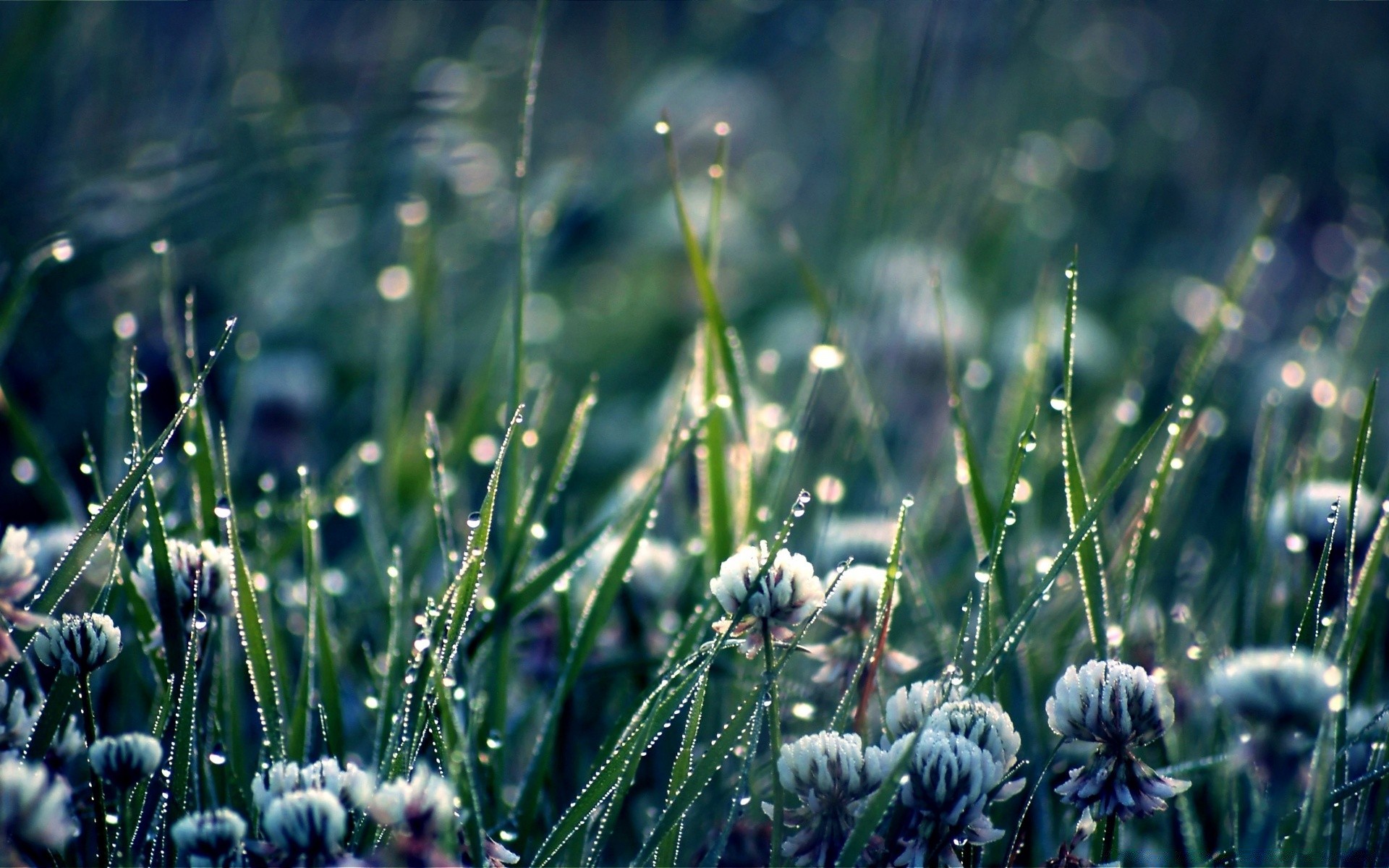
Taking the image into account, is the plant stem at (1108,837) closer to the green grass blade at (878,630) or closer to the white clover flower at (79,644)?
the green grass blade at (878,630)

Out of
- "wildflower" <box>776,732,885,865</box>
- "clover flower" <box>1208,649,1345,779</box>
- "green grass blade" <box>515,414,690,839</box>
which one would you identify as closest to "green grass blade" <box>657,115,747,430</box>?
"green grass blade" <box>515,414,690,839</box>

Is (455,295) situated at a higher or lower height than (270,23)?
lower

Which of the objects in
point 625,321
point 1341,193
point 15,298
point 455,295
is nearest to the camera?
point 15,298

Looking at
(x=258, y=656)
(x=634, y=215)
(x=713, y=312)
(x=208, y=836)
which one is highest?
(x=634, y=215)

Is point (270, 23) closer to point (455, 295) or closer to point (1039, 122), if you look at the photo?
point (455, 295)

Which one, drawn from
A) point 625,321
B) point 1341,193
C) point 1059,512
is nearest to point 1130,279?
point 1341,193

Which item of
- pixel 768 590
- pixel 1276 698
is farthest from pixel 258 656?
pixel 1276 698

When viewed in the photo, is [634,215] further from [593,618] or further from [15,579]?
[15,579]
